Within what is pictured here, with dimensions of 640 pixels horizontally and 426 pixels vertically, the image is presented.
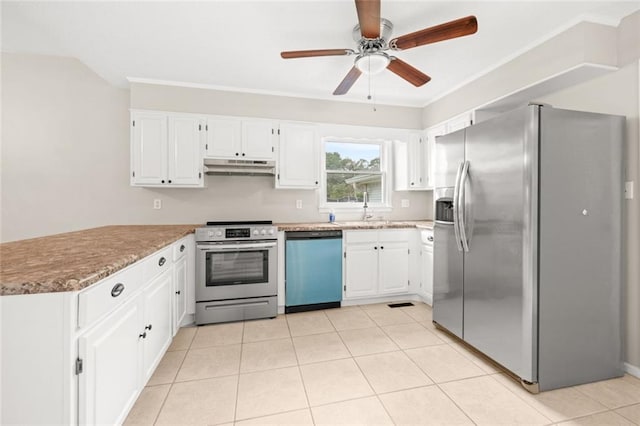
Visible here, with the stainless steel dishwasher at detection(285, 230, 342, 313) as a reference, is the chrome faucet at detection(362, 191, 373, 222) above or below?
above

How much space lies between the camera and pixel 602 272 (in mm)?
1979

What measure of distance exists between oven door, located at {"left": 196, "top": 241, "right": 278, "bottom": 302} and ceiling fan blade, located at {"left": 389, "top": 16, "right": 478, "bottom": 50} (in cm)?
215

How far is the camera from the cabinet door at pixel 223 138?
3.28 metres

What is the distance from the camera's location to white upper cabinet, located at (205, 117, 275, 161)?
10.8ft

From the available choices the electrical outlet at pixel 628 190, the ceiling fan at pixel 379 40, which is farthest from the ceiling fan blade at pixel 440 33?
the electrical outlet at pixel 628 190

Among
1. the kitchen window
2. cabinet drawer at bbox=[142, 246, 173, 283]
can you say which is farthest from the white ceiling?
cabinet drawer at bbox=[142, 246, 173, 283]

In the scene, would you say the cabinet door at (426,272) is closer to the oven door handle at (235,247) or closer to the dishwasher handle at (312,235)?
the dishwasher handle at (312,235)

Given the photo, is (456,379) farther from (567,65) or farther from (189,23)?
(189,23)

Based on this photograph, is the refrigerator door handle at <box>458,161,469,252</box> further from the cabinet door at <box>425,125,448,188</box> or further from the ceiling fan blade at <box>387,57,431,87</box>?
the cabinet door at <box>425,125,448,188</box>

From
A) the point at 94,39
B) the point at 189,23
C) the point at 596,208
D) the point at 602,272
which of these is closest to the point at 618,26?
the point at 596,208

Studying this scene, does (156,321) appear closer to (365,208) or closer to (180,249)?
(180,249)

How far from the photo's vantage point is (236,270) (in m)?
3.01

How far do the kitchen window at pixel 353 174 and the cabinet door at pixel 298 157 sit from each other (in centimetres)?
39

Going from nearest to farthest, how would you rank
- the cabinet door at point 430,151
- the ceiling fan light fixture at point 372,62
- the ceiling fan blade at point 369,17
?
the ceiling fan blade at point 369,17 < the ceiling fan light fixture at point 372,62 < the cabinet door at point 430,151
